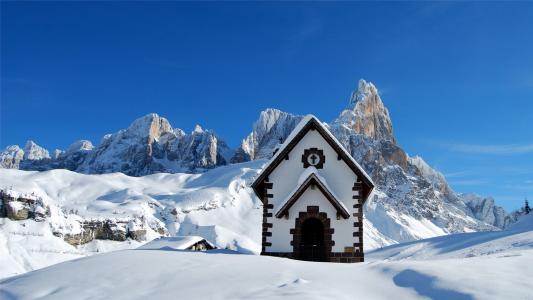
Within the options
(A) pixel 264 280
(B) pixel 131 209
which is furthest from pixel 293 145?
(B) pixel 131 209

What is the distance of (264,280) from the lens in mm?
11859

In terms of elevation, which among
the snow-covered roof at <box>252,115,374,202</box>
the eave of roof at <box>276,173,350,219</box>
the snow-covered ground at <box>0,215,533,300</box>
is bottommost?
the snow-covered ground at <box>0,215,533,300</box>

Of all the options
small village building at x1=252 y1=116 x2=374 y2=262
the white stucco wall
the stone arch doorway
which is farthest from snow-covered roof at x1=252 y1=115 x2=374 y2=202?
the stone arch doorway

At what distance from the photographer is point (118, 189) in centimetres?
13500

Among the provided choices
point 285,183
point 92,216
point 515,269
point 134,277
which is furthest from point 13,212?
point 515,269

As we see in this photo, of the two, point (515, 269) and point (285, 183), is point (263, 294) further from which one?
point (285, 183)

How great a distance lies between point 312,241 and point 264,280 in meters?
9.17

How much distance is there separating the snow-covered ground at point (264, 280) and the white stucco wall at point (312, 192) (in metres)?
5.22

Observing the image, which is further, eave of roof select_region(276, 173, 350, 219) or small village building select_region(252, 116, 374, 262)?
small village building select_region(252, 116, 374, 262)

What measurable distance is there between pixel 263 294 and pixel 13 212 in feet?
252

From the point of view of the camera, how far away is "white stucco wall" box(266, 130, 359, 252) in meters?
20.5

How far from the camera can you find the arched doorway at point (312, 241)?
20342 mm

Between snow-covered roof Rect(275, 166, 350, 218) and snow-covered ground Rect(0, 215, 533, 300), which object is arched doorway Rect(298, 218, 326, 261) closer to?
snow-covered roof Rect(275, 166, 350, 218)

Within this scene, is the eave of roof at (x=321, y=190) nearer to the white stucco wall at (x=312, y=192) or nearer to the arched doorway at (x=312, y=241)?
the white stucco wall at (x=312, y=192)
